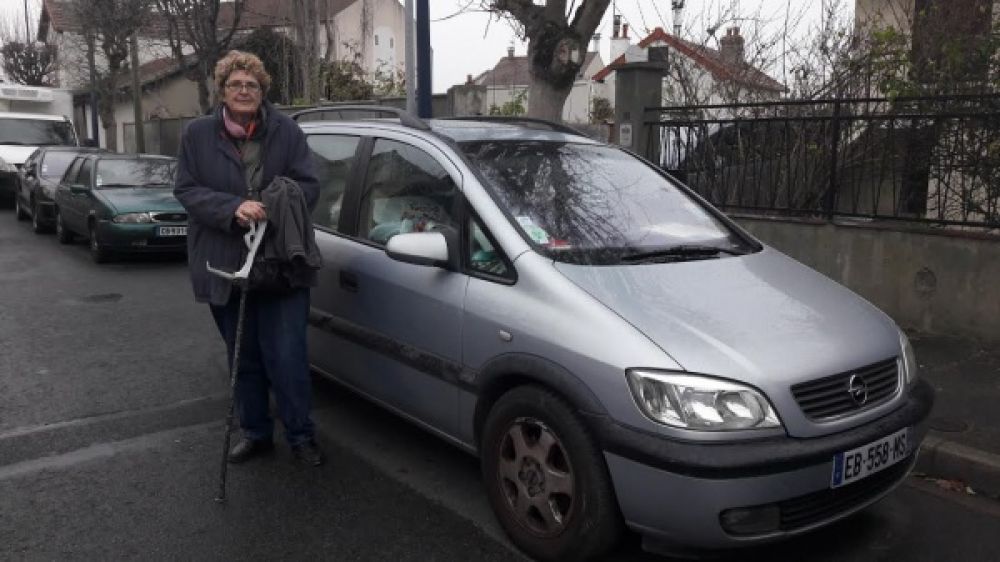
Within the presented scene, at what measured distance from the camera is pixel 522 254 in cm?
331

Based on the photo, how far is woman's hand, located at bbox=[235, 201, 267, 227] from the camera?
371 cm

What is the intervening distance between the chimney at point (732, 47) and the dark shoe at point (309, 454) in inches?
292

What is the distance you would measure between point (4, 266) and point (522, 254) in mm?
9444

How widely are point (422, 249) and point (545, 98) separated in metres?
5.07

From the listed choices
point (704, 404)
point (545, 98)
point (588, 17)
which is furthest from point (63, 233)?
point (704, 404)

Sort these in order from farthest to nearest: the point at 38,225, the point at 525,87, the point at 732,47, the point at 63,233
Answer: the point at 525,87
the point at 38,225
the point at 63,233
the point at 732,47

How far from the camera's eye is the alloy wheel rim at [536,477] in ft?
10.00

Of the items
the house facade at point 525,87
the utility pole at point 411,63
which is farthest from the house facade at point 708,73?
the utility pole at point 411,63

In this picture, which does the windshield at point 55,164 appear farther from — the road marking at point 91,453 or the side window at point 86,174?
the road marking at point 91,453

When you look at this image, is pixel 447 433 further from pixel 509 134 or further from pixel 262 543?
pixel 509 134

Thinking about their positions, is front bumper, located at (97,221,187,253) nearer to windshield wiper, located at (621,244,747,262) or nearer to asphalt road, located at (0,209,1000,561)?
asphalt road, located at (0,209,1000,561)

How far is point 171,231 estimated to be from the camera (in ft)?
33.7

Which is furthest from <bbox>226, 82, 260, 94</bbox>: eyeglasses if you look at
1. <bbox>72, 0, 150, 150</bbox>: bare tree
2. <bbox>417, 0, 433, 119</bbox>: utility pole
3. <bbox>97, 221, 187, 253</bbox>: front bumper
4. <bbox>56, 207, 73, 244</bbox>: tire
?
<bbox>72, 0, 150, 150</bbox>: bare tree

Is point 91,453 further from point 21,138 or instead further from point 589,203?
point 21,138
